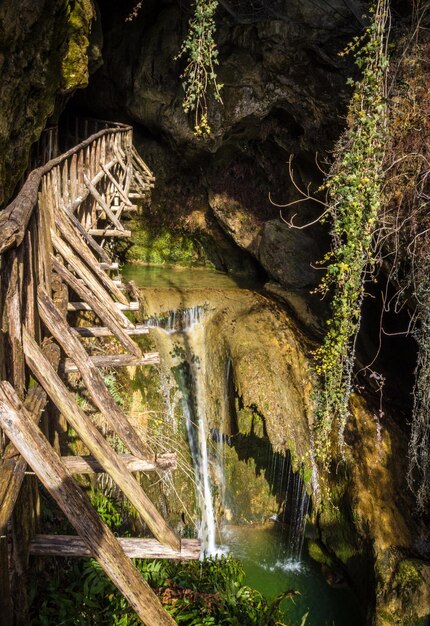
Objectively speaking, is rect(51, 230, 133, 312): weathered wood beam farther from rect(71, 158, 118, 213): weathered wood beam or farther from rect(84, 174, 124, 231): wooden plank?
rect(84, 174, 124, 231): wooden plank

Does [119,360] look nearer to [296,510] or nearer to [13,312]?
[13,312]

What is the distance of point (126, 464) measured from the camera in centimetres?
377

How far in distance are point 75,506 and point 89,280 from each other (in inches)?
120

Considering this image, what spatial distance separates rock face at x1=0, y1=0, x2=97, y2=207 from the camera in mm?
5398

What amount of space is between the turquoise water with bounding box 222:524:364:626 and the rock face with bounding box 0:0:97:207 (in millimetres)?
6346

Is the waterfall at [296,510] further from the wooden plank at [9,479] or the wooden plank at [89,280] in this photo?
the wooden plank at [9,479]

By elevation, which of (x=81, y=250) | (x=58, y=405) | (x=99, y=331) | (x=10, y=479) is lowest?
(x=10, y=479)

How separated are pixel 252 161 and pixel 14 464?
1085 centimetres

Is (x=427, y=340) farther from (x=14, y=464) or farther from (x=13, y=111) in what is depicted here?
(x=13, y=111)

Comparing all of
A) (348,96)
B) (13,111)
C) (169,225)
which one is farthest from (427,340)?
(169,225)

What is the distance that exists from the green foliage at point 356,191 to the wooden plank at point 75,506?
428cm

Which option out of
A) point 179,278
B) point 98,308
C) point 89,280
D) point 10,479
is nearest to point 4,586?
point 10,479

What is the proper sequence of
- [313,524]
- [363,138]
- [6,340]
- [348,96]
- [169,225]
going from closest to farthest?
[6,340] < [363,138] < [313,524] < [348,96] < [169,225]

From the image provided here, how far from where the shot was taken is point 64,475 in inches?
101
